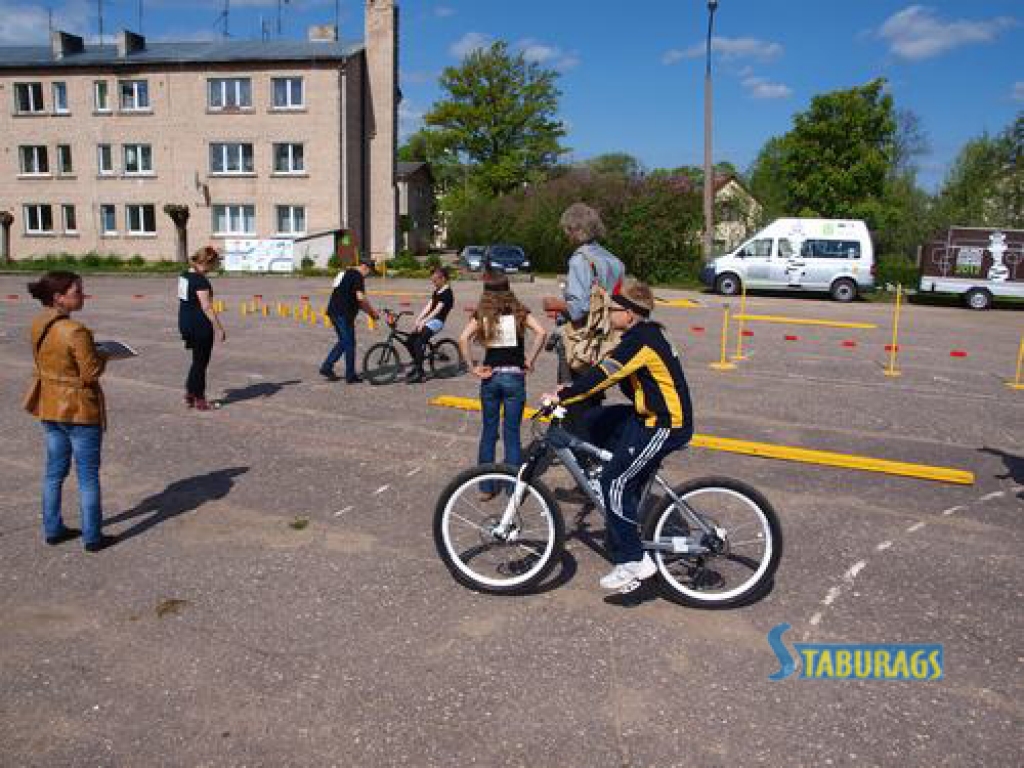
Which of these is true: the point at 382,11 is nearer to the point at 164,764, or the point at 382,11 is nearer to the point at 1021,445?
the point at 1021,445

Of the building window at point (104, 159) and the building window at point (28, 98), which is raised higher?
the building window at point (28, 98)

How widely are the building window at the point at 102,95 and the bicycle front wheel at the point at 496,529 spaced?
44.2m

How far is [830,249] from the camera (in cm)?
2714

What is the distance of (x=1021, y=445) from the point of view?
332 inches

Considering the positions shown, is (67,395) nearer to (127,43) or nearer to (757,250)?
(757,250)

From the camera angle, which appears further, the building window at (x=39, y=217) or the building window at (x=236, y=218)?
the building window at (x=39, y=217)

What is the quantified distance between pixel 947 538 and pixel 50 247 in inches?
1806

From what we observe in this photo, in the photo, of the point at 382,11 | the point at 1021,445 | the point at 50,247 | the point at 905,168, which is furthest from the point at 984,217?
the point at 50,247

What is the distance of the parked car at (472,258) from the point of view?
3656 cm

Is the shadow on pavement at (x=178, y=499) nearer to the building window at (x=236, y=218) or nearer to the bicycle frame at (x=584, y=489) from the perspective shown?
the bicycle frame at (x=584, y=489)

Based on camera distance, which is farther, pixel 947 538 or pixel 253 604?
pixel 947 538

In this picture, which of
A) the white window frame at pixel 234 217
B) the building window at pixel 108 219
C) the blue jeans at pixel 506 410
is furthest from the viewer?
the building window at pixel 108 219

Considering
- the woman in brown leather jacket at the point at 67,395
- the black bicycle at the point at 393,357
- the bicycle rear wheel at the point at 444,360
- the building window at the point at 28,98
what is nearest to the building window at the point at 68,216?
the building window at the point at 28,98

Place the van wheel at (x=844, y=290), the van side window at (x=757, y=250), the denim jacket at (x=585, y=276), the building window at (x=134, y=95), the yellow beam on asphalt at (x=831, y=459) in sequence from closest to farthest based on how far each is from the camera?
1. the denim jacket at (x=585, y=276)
2. the yellow beam on asphalt at (x=831, y=459)
3. the van wheel at (x=844, y=290)
4. the van side window at (x=757, y=250)
5. the building window at (x=134, y=95)
